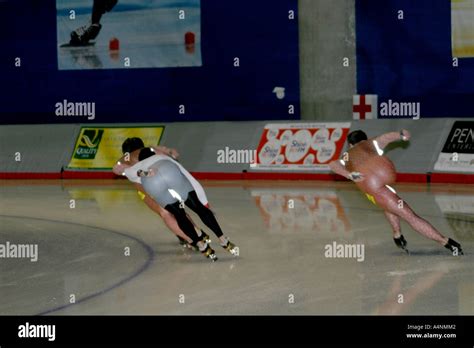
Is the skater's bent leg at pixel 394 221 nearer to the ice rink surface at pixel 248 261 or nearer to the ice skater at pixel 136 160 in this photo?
the ice rink surface at pixel 248 261

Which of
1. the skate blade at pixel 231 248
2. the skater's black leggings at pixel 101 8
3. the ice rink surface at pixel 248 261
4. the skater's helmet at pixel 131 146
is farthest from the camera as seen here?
the skater's black leggings at pixel 101 8

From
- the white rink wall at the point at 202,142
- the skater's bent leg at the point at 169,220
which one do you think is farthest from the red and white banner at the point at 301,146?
the skater's bent leg at the point at 169,220

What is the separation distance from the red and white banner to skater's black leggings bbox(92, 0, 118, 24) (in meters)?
5.52

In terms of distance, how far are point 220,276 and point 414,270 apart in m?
1.97

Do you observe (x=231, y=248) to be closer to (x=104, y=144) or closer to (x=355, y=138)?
(x=355, y=138)

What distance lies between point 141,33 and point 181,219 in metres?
13.1

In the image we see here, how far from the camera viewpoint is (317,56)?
74.9 feet

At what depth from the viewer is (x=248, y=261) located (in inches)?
469

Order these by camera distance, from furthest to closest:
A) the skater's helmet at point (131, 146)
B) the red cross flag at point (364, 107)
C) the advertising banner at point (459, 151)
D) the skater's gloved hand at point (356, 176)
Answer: the red cross flag at point (364, 107)
the advertising banner at point (459, 151)
the skater's helmet at point (131, 146)
the skater's gloved hand at point (356, 176)

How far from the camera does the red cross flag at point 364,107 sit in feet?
72.5

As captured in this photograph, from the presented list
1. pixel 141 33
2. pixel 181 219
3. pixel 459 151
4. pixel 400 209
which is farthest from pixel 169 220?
pixel 141 33

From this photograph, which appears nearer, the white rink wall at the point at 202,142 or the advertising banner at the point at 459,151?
the advertising banner at the point at 459,151

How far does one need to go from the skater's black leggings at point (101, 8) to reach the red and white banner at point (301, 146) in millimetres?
5522
